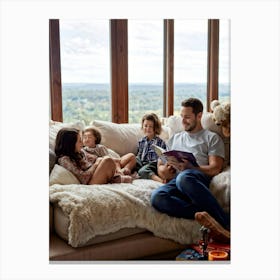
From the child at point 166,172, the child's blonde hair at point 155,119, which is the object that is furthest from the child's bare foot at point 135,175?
the child's blonde hair at point 155,119

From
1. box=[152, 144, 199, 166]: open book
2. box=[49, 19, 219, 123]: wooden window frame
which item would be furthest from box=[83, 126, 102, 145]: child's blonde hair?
box=[152, 144, 199, 166]: open book

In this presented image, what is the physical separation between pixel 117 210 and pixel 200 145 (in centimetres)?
52

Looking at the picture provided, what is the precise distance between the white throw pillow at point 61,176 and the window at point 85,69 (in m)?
0.25

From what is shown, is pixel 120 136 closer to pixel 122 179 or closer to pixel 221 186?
pixel 122 179

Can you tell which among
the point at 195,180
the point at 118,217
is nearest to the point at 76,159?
the point at 118,217

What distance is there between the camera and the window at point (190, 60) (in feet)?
8.01

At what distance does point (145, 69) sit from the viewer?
2461 mm

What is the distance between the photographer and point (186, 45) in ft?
8.10

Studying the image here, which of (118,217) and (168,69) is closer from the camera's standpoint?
(118,217)

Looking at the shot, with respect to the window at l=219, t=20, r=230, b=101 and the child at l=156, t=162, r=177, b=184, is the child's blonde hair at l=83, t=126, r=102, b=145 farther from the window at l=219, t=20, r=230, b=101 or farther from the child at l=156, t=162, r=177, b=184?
the window at l=219, t=20, r=230, b=101
